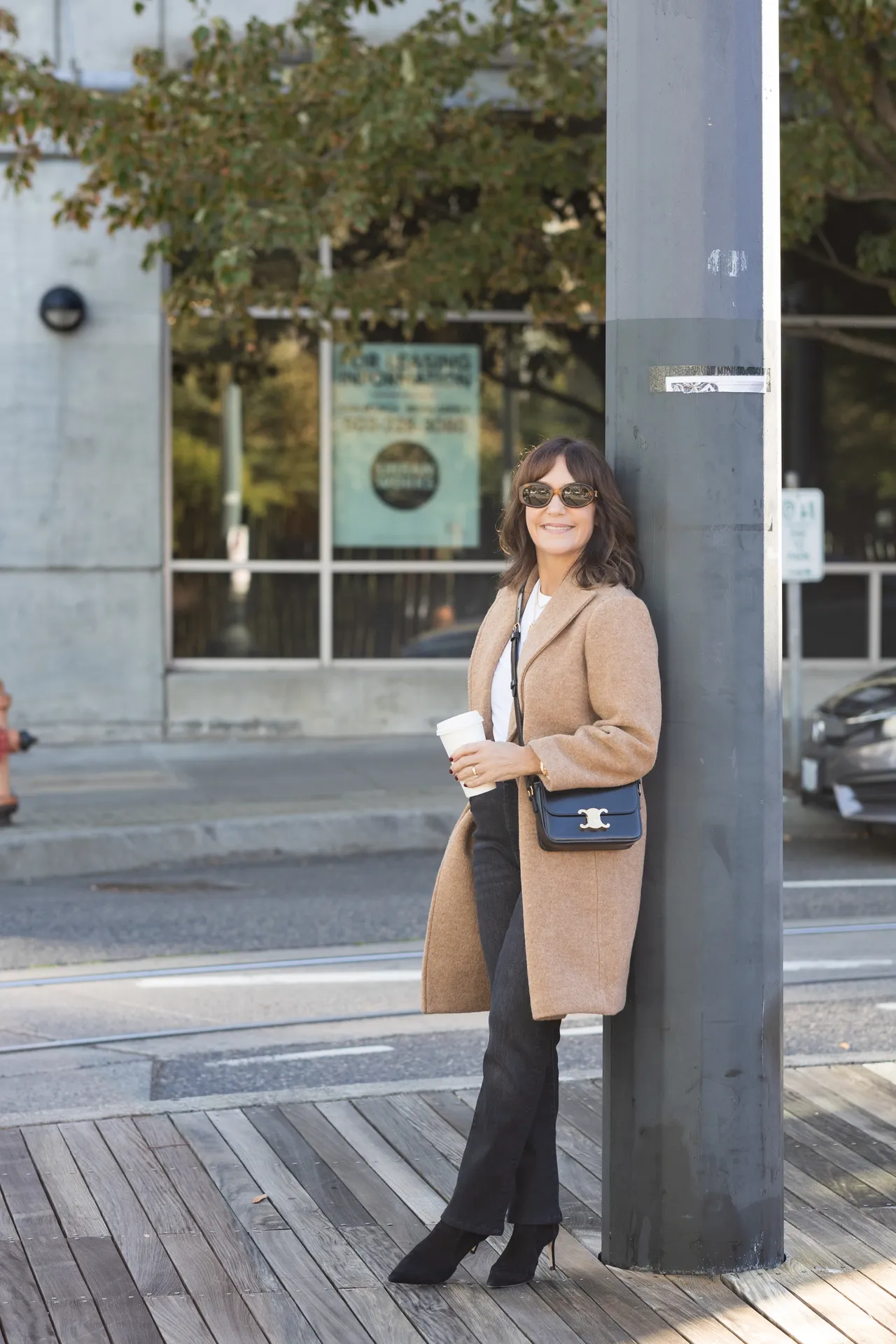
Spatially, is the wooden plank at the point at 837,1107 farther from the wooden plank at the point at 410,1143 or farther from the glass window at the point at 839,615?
the glass window at the point at 839,615

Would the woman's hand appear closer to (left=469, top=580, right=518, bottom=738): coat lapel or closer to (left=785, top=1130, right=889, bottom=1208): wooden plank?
(left=469, top=580, right=518, bottom=738): coat lapel

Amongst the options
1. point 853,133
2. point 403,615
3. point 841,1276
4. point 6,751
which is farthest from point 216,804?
point 841,1276

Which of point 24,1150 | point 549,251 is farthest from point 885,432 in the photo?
point 24,1150

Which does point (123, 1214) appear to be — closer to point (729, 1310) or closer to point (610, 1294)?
point (610, 1294)

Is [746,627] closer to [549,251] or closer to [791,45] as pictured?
[791,45]

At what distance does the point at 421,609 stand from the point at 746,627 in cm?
1156

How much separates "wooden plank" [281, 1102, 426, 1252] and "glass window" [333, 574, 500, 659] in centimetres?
1021

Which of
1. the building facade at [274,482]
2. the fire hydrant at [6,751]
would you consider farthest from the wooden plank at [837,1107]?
the building facade at [274,482]

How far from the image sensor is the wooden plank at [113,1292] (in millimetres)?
3709

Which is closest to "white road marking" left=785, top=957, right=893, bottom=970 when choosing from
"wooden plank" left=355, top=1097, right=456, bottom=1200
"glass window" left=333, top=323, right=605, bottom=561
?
"wooden plank" left=355, top=1097, right=456, bottom=1200

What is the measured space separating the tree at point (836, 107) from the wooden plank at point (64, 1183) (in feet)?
25.8

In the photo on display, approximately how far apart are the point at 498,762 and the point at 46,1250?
157cm

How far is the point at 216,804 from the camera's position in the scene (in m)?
11.4

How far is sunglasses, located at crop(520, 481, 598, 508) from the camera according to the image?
386 cm
